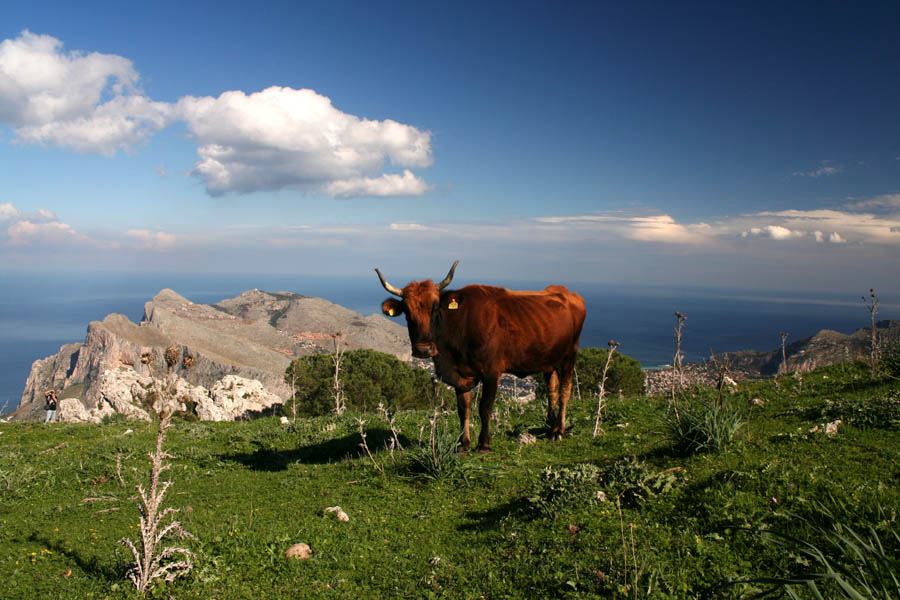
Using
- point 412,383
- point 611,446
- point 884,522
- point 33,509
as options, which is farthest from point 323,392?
point 884,522

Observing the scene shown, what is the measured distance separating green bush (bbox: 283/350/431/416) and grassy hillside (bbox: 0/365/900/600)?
25849 millimetres

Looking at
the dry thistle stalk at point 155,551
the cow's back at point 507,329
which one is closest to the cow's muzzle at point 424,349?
the cow's back at point 507,329

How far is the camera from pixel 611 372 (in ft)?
106

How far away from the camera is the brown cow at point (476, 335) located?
8688 millimetres

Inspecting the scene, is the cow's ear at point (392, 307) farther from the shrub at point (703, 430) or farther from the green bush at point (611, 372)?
the green bush at point (611, 372)

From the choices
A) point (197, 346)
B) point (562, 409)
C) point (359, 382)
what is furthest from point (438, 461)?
point (197, 346)

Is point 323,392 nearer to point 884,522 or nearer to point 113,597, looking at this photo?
point 113,597

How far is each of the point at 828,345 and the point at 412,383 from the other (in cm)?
4067

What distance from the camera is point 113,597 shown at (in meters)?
4.69

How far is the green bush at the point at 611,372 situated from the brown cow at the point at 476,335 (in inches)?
842

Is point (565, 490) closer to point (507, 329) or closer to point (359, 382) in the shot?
point (507, 329)

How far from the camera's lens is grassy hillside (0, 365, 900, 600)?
14.0ft

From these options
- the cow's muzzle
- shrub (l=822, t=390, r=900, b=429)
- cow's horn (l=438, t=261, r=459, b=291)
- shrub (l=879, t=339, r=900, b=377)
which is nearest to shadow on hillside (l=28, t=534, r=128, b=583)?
the cow's muzzle

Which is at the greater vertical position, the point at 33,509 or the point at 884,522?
the point at 884,522
